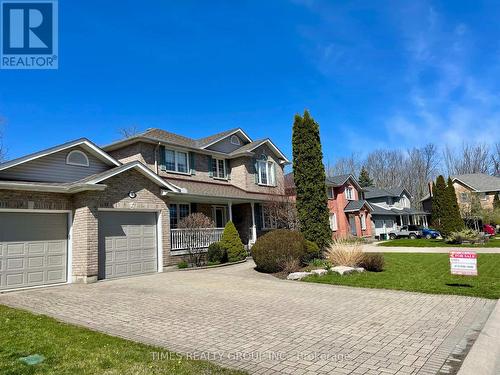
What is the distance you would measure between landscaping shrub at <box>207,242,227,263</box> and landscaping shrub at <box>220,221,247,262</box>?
1.20ft

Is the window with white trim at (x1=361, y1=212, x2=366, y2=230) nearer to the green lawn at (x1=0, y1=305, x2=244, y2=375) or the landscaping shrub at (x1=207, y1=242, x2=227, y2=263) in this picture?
the landscaping shrub at (x1=207, y1=242, x2=227, y2=263)

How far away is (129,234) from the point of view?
15469 mm

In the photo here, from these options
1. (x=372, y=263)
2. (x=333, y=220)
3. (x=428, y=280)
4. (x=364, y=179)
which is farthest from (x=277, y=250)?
(x=364, y=179)

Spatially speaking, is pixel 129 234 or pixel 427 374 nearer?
pixel 427 374

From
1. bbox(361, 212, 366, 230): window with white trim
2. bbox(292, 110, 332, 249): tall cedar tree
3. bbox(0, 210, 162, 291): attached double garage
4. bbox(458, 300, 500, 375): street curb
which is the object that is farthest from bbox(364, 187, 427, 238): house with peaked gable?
bbox(458, 300, 500, 375): street curb

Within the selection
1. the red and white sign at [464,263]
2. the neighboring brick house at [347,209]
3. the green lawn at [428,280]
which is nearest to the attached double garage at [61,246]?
the green lawn at [428,280]

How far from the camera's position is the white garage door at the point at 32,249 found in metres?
12.3

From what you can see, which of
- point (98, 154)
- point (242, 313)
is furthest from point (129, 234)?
point (242, 313)

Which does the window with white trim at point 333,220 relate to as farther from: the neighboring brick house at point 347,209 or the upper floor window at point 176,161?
the upper floor window at point 176,161

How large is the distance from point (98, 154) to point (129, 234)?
3712 mm

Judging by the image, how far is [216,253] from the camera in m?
18.6

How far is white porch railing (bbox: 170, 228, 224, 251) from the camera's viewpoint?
1784 centimetres

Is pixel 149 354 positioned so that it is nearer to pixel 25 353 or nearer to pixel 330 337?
pixel 25 353

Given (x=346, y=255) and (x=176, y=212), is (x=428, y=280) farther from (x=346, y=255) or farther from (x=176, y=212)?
(x=176, y=212)
